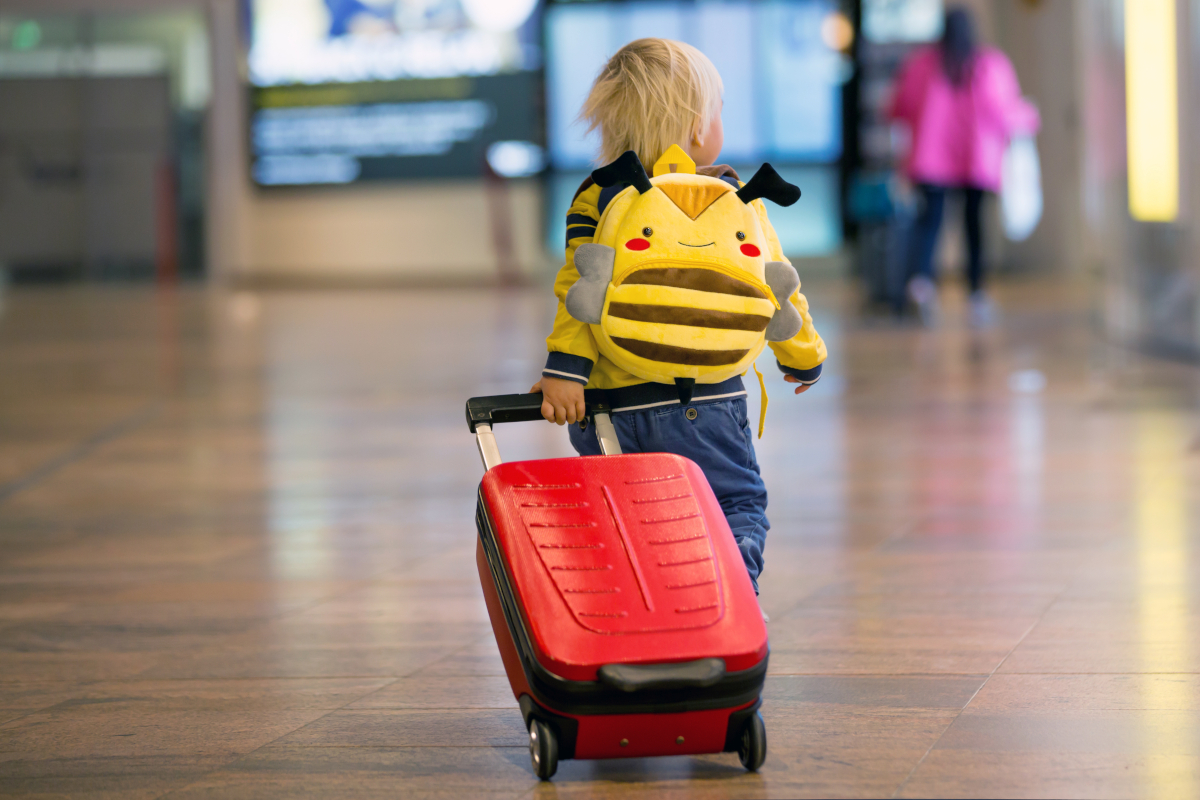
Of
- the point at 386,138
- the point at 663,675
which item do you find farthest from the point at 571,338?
the point at 386,138

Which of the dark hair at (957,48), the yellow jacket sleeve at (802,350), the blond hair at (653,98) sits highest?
the dark hair at (957,48)

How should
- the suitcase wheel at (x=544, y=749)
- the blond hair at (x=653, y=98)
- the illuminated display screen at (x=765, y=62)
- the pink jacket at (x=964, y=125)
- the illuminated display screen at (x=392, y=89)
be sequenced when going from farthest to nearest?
the illuminated display screen at (x=392, y=89) → the illuminated display screen at (x=765, y=62) → the pink jacket at (x=964, y=125) → the blond hair at (x=653, y=98) → the suitcase wheel at (x=544, y=749)

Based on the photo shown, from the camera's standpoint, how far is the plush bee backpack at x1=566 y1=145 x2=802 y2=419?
75.5 inches

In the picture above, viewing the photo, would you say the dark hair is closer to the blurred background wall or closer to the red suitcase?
the blurred background wall

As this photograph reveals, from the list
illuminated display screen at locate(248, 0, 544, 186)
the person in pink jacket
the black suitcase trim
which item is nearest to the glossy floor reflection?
the black suitcase trim

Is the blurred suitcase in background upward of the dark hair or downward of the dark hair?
downward

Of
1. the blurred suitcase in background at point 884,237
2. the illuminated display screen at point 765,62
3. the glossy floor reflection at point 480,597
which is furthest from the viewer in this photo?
the illuminated display screen at point 765,62

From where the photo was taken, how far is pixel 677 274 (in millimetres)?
1922

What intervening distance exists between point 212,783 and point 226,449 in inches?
128

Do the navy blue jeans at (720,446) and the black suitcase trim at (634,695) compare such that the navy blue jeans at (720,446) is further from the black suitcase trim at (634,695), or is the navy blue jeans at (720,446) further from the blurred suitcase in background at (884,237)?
the blurred suitcase in background at (884,237)

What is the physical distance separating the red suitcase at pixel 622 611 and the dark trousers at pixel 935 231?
293 inches

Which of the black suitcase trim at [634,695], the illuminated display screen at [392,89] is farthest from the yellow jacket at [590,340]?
the illuminated display screen at [392,89]

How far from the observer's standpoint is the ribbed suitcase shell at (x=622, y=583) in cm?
170

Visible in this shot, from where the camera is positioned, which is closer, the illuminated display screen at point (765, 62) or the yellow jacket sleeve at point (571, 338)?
the yellow jacket sleeve at point (571, 338)
